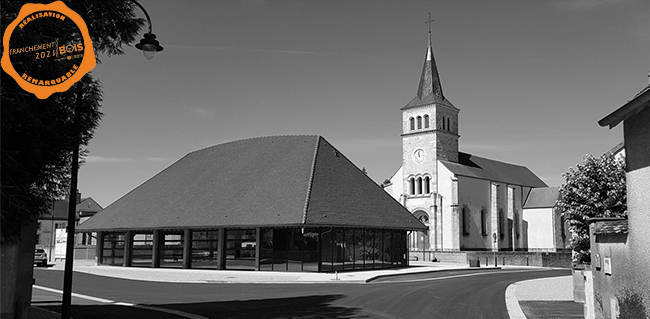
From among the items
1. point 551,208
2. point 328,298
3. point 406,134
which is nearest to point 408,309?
point 328,298

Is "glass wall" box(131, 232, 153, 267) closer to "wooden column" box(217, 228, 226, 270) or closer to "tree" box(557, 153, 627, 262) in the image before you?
"wooden column" box(217, 228, 226, 270)

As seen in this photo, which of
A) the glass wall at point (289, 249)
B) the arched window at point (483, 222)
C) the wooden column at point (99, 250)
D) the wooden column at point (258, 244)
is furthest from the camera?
the arched window at point (483, 222)

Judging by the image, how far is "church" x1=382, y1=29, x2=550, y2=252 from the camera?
63438mm

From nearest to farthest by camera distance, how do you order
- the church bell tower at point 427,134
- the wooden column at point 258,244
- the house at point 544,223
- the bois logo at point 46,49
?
1. the bois logo at point 46,49
2. the wooden column at point 258,244
3. the church bell tower at point 427,134
4. the house at point 544,223

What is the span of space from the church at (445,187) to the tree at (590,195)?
4230 cm

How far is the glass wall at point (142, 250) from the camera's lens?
4131cm

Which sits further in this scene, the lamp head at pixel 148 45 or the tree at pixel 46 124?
the lamp head at pixel 148 45

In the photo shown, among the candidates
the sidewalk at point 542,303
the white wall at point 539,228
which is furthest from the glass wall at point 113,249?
the white wall at point 539,228

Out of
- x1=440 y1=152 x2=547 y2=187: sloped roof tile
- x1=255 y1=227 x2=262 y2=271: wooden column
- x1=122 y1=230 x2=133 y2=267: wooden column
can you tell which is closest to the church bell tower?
x1=440 y1=152 x2=547 y2=187: sloped roof tile

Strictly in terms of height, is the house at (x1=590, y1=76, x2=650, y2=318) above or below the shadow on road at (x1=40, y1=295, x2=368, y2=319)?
above

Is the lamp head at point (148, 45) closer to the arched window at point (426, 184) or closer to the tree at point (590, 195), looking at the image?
the tree at point (590, 195)

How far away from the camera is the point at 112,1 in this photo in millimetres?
10258

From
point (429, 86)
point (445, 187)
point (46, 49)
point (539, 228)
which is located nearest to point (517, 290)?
point (46, 49)

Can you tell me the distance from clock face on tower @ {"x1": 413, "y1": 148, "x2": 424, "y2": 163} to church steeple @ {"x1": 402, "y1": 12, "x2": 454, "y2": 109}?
6.12 m
